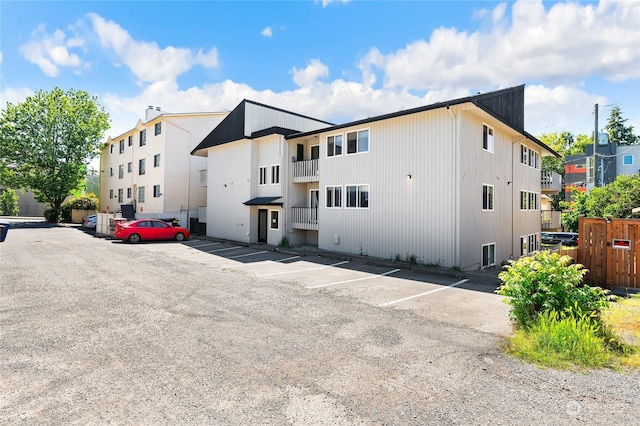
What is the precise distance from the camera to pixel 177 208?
1145 inches

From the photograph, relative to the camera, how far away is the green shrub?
4859 millimetres

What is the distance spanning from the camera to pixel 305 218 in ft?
63.3

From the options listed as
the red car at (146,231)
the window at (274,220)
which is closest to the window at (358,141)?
the window at (274,220)

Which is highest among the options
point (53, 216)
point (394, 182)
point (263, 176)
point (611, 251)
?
point (263, 176)

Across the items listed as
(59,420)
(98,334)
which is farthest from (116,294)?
(59,420)

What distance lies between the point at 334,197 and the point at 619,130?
5985 cm

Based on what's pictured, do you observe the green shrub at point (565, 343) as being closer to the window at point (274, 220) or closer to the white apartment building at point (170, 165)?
the window at point (274, 220)

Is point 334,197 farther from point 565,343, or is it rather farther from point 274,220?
point 565,343

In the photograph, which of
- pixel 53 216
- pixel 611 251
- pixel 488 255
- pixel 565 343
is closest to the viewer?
pixel 565 343

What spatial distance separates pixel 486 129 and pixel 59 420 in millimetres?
16657

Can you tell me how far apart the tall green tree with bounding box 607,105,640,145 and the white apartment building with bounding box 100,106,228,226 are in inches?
2337

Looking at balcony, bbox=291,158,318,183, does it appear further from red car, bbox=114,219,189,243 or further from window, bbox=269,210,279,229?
red car, bbox=114,219,189,243

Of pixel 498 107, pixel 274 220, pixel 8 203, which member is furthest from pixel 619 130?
pixel 8 203

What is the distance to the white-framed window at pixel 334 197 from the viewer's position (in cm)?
1717
